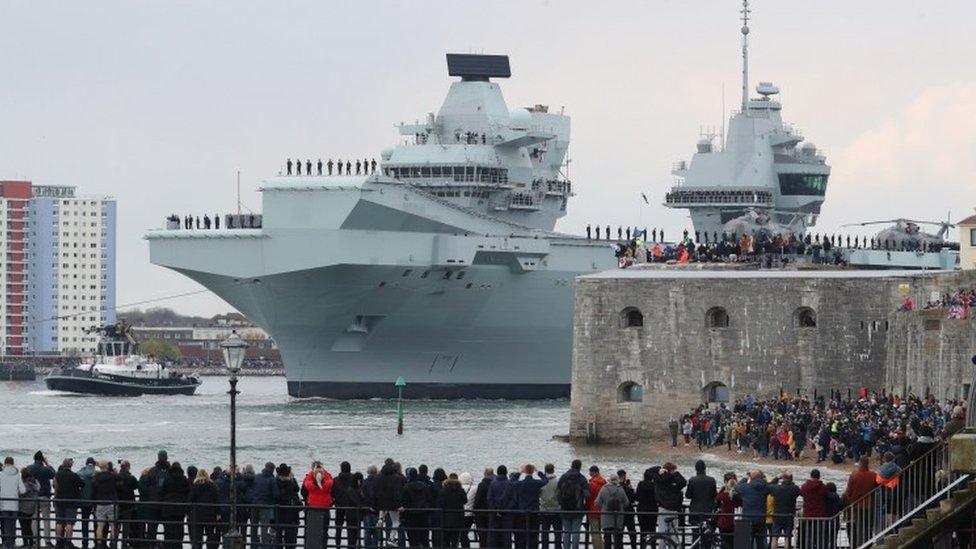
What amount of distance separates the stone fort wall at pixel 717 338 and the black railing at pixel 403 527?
32038 millimetres

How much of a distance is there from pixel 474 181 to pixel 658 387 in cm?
4388

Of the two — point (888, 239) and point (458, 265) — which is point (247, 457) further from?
point (888, 239)

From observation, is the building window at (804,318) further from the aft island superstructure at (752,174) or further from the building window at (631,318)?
the aft island superstructure at (752,174)

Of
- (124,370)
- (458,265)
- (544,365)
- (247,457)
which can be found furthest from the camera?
(124,370)

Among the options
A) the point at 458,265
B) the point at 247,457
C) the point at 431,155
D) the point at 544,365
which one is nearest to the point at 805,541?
the point at 247,457

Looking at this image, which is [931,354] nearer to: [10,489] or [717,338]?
[717,338]

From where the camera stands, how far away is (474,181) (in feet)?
347

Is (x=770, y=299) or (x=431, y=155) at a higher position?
(x=431, y=155)

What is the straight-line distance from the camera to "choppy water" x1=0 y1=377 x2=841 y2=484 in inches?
2265

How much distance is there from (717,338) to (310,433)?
14.2m

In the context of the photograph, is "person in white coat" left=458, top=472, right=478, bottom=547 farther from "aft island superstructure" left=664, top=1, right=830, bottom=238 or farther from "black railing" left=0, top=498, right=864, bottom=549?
"aft island superstructure" left=664, top=1, right=830, bottom=238

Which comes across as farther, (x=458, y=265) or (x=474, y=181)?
(x=474, y=181)

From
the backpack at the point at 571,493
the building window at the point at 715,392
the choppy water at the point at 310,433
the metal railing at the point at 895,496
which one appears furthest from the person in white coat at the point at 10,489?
the building window at the point at 715,392

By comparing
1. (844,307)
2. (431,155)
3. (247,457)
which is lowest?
(247,457)
